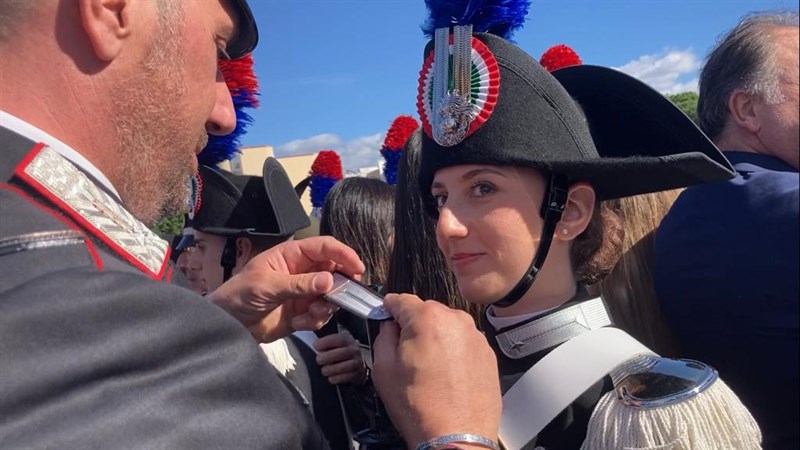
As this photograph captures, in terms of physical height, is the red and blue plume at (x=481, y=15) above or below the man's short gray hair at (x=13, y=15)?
above

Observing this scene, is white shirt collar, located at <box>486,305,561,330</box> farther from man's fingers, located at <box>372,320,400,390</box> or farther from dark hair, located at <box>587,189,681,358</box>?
man's fingers, located at <box>372,320,400,390</box>

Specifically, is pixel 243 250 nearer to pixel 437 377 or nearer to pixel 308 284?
pixel 308 284

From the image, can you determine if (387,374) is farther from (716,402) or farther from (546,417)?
(716,402)

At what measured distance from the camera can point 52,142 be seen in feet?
3.40

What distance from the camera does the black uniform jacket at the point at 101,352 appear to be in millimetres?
749

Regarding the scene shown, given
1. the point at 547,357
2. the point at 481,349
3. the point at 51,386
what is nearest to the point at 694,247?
the point at 547,357

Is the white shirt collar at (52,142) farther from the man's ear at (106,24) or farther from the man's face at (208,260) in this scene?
the man's face at (208,260)

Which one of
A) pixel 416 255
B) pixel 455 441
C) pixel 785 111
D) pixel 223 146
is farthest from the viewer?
Answer: pixel 223 146

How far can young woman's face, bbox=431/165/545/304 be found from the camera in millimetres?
1630

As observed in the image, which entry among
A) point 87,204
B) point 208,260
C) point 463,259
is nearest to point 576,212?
point 463,259

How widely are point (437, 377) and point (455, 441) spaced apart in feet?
0.39

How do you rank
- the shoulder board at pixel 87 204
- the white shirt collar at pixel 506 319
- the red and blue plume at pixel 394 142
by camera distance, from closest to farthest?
the shoulder board at pixel 87 204
the white shirt collar at pixel 506 319
the red and blue plume at pixel 394 142

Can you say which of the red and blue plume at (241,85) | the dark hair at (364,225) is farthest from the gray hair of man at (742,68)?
the red and blue plume at (241,85)

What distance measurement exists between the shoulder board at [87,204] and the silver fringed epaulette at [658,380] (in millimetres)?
1052
